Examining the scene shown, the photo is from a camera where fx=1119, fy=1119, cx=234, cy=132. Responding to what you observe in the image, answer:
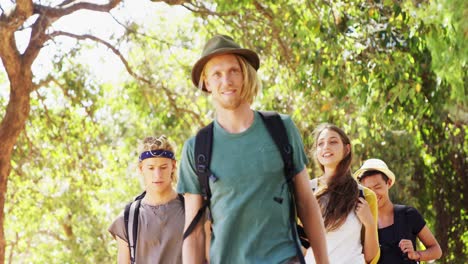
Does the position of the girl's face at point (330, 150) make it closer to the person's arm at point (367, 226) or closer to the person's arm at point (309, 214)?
the person's arm at point (367, 226)

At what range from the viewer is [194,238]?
4.71 m

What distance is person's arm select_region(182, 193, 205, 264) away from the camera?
4672 millimetres

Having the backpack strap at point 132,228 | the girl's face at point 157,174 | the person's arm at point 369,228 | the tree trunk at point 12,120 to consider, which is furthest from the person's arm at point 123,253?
the tree trunk at point 12,120

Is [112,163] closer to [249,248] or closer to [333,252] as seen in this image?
[333,252]

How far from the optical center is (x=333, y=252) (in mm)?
7234

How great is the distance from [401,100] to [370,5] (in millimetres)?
1466

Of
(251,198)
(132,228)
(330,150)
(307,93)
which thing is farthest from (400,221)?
(307,93)

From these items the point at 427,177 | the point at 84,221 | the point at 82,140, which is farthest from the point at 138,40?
the point at 84,221

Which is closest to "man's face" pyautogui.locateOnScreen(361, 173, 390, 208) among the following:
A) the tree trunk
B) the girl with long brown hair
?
the girl with long brown hair

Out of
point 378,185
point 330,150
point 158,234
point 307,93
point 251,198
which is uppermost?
point 307,93

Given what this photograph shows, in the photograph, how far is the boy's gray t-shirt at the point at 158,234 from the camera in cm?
699

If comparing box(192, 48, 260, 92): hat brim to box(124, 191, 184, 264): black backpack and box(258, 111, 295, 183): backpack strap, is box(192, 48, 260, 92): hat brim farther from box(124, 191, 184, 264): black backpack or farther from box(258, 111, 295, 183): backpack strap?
box(124, 191, 184, 264): black backpack

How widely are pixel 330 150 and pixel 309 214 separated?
3.05 m

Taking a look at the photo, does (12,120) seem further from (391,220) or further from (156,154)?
(156,154)
